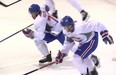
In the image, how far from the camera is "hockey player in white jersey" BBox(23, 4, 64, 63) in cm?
318

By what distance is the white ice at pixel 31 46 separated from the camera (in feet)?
10.6

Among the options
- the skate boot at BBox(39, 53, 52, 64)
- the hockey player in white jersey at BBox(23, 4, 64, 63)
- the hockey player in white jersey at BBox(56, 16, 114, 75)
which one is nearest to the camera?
the hockey player in white jersey at BBox(56, 16, 114, 75)

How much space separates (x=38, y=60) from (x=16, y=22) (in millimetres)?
1377

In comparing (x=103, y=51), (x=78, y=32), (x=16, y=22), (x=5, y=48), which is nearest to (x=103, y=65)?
(x=103, y=51)

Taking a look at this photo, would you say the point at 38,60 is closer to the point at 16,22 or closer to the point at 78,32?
the point at 78,32

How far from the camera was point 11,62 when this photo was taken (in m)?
3.49

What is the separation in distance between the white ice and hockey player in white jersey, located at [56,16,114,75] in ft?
1.14

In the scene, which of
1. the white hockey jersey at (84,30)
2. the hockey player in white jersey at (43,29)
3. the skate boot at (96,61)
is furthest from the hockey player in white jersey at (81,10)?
the white hockey jersey at (84,30)

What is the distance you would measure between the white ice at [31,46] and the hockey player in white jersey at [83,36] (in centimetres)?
35

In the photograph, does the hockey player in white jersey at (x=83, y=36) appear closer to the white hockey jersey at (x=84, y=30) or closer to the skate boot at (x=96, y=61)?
the white hockey jersey at (x=84, y=30)

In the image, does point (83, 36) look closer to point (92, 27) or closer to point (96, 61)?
point (92, 27)

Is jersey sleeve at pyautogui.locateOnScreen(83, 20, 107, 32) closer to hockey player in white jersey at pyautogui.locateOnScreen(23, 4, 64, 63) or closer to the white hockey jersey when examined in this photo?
the white hockey jersey

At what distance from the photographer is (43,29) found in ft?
10.5

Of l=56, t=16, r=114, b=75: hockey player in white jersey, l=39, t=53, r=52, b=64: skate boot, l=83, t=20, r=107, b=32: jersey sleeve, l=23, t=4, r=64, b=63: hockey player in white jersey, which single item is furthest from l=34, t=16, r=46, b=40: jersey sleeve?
l=83, t=20, r=107, b=32: jersey sleeve
